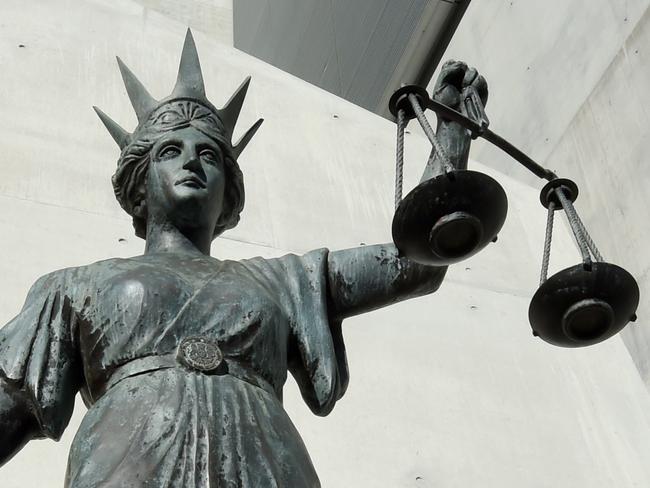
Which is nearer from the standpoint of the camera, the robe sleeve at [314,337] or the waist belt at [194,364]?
the waist belt at [194,364]

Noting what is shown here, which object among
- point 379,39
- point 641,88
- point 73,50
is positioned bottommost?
point 379,39

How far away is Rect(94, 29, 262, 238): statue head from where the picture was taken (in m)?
3.09

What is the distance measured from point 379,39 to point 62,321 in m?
8.82

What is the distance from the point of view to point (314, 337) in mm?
2846

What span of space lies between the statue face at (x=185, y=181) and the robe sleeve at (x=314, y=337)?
0.80 ft

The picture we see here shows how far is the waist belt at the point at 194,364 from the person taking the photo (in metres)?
2.56

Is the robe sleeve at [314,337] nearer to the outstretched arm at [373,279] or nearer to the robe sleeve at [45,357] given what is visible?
the outstretched arm at [373,279]

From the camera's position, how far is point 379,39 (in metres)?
11.3

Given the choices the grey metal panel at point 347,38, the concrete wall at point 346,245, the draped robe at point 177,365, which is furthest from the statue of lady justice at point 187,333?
the grey metal panel at point 347,38

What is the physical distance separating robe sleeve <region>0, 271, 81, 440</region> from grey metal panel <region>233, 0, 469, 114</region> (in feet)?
27.1

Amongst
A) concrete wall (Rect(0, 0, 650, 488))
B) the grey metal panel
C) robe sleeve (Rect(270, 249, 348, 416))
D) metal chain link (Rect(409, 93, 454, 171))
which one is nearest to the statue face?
robe sleeve (Rect(270, 249, 348, 416))

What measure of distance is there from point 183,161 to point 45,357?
2.05ft

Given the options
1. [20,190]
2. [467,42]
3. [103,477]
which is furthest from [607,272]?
[467,42]

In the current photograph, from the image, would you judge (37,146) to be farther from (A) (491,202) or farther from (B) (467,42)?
(B) (467,42)
